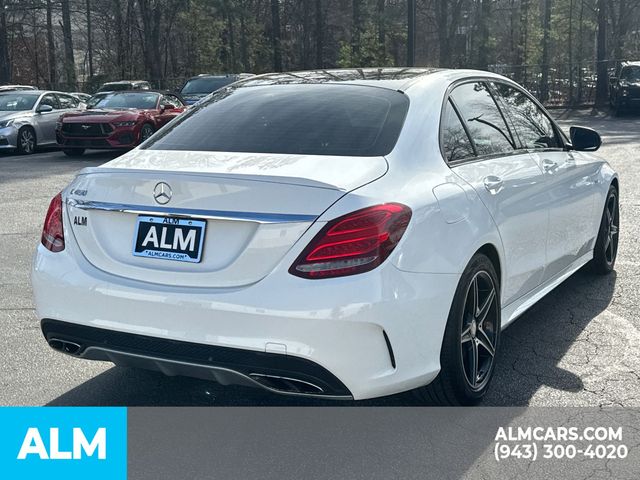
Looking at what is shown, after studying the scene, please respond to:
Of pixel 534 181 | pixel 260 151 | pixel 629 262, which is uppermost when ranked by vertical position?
pixel 260 151

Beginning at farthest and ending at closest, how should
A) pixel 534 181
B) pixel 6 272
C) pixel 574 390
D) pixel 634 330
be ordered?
1. pixel 6 272
2. pixel 634 330
3. pixel 534 181
4. pixel 574 390

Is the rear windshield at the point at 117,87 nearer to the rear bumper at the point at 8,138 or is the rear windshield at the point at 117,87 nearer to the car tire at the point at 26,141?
the car tire at the point at 26,141

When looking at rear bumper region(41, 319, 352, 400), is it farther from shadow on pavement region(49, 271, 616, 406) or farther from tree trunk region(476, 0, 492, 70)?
tree trunk region(476, 0, 492, 70)

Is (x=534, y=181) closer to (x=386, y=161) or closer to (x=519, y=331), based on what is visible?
(x=519, y=331)

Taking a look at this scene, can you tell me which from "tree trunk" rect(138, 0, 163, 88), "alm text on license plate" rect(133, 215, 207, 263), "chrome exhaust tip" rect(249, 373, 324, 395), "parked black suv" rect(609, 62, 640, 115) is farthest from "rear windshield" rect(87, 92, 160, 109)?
"tree trunk" rect(138, 0, 163, 88)

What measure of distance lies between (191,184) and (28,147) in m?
15.9

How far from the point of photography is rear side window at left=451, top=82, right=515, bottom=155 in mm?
4406

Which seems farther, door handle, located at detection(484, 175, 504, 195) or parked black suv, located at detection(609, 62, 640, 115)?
parked black suv, located at detection(609, 62, 640, 115)

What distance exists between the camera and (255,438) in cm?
368

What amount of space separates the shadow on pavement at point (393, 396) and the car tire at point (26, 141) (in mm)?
14574

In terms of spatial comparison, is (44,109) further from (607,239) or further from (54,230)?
(54,230)

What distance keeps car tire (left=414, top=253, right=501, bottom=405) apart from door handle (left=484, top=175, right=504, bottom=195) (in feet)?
1.18

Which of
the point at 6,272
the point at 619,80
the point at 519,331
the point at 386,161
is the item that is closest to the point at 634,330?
the point at 519,331

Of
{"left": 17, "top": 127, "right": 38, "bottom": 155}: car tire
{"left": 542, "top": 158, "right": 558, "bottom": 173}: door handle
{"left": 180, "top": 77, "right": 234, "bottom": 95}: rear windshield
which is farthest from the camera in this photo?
{"left": 180, "top": 77, "right": 234, "bottom": 95}: rear windshield
